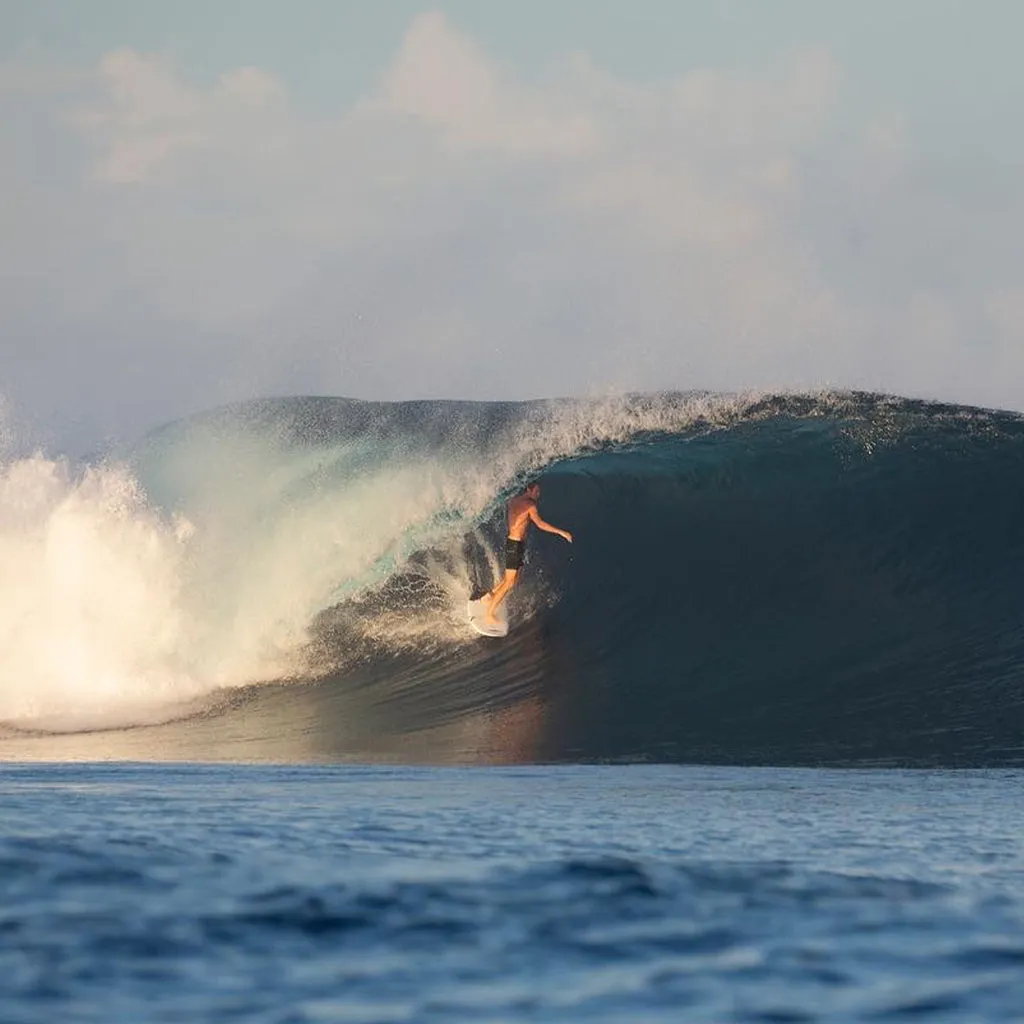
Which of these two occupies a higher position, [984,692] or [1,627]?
[1,627]

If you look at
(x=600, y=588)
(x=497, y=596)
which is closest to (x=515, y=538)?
(x=497, y=596)

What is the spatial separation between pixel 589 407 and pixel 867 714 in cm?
889

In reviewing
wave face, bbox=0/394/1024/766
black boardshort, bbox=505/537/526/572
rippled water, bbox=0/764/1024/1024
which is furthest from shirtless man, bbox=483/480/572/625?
rippled water, bbox=0/764/1024/1024

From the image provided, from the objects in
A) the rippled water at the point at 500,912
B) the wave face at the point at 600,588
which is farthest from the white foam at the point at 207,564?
the rippled water at the point at 500,912

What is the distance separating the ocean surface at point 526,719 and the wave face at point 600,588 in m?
0.05

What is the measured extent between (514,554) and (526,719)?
2.45 meters

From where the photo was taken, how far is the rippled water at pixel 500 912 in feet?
10.1

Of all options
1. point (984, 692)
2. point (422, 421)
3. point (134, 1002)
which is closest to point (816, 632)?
point (984, 692)

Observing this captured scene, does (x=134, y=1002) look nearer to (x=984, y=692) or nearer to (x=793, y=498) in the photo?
(x=984, y=692)

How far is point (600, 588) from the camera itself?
532 inches

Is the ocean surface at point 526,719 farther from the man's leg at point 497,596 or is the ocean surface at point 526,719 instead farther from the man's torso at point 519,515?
the man's torso at point 519,515

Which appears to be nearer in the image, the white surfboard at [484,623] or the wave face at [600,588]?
the wave face at [600,588]

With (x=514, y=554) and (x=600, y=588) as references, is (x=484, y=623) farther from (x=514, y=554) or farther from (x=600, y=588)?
(x=600, y=588)

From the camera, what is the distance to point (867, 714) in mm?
10062
